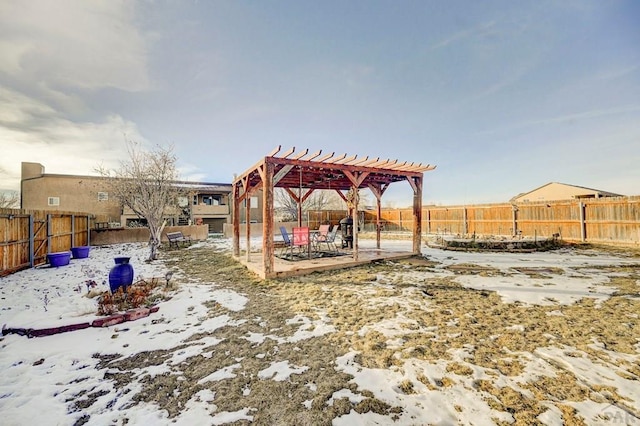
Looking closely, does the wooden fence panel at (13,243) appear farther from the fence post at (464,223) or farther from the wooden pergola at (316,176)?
the fence post at (464,223)

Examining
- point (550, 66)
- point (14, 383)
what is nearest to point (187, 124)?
point (14, 383)

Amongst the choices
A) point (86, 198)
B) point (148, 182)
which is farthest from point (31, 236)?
point (86, 198)

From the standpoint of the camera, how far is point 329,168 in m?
7.28

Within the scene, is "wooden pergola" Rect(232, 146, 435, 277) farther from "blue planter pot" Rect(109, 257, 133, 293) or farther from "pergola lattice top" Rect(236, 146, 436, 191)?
"blue planter pot" Rect(109, 257, 133, 293)

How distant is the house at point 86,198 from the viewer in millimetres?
19859

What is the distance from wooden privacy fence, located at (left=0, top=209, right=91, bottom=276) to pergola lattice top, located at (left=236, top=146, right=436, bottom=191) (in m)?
6.23

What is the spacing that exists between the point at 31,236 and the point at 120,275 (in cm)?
618

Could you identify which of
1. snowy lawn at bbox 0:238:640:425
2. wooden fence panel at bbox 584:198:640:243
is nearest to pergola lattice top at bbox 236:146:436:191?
snowy lawn at bbox 0:238:640:425

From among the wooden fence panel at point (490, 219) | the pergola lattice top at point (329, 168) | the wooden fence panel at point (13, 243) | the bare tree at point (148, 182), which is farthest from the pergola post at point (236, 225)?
the wooden fence panel at point (490, 219)

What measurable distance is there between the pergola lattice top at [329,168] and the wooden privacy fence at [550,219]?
7.84 m

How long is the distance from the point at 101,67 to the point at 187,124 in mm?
3746

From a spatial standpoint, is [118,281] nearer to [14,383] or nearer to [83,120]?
[14,383]

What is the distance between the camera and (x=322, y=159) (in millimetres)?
6945

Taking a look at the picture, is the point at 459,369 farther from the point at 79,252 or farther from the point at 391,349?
the point at 79,252
